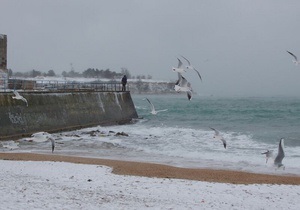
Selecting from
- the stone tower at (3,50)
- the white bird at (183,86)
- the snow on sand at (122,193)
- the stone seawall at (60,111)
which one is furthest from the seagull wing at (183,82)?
the stone tower at (3,50)

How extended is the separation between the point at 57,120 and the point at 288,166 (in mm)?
17275

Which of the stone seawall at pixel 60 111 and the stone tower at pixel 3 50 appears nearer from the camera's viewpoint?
the stone seawall at pixel 60 111

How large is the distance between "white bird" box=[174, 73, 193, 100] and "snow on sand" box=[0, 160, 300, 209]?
274cm

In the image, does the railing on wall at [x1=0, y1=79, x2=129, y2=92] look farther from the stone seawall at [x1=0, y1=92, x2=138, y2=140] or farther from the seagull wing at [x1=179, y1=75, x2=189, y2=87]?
the seagull wing at [x1=179, y1=75, x2=189, y2=87]

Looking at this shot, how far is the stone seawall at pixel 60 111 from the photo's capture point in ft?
86.9

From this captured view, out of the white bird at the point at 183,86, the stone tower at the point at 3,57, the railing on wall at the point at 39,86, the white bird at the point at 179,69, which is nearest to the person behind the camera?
the white bird at the point at 183,86

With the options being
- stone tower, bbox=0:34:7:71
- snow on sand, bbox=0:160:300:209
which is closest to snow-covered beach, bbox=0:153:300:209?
snow on sand, bbox=0:160:300:209

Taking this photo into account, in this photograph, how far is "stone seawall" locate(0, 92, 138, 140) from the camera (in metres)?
26.5

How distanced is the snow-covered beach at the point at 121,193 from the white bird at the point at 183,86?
2.74m

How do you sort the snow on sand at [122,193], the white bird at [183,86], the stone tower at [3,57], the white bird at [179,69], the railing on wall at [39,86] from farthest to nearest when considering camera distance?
the stone tower at [3,57] < the railing on wall at [39,86] < the white bird at [179,69] < the white bird at [183,86] < the snow on sand at [122,193]

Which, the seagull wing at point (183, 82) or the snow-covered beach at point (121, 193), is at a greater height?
the seagull wing at point (183, 82)

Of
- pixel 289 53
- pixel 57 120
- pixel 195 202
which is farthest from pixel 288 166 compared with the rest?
pixel 57 120

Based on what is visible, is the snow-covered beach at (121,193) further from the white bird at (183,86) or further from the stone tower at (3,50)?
the stone tower at (3,50)

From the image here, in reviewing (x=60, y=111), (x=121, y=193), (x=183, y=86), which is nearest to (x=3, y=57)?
(x=60, y=111)
